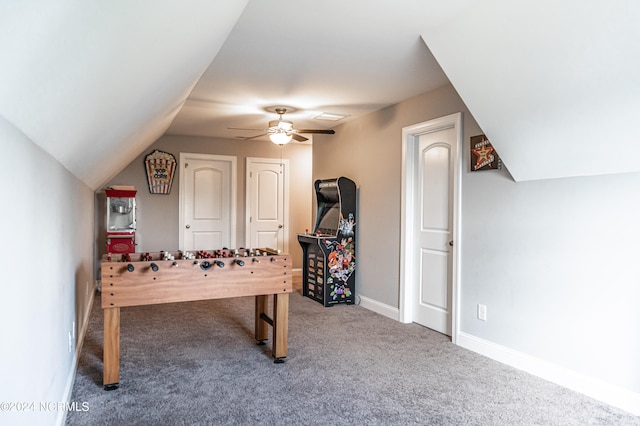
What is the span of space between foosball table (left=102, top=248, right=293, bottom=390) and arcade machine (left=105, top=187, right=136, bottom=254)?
2.87m

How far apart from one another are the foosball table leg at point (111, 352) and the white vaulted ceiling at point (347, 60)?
1.06 meters

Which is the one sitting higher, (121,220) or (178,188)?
(178,188)

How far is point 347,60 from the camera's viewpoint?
3.38 meters

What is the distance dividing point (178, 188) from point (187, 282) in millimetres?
4164

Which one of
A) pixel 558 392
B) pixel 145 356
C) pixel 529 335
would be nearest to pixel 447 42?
pixel 529 335

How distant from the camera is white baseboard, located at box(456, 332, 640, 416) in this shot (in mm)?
2609

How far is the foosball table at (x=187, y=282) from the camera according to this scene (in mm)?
2826

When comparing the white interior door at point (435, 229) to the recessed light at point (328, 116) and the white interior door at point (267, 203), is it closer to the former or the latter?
the recessed light at point (328, 116)

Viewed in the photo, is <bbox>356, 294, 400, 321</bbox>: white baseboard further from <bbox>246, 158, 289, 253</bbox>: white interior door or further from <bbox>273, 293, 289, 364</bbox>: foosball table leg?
<bbox>246, 158, 289, 253</bbox>: white interior door

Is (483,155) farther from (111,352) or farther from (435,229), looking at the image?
(111,352)

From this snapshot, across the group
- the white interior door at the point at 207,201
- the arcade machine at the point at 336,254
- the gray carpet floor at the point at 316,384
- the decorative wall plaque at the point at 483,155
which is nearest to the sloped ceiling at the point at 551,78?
the decorative wall plaque at the point at 483,155

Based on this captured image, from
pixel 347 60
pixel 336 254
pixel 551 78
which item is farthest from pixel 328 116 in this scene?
pixel 551 78

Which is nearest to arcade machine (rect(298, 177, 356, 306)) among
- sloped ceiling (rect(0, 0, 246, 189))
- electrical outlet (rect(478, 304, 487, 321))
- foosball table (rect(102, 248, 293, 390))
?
foosball table (rect(102, 248, 293, 390))

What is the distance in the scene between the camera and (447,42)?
275 cm
